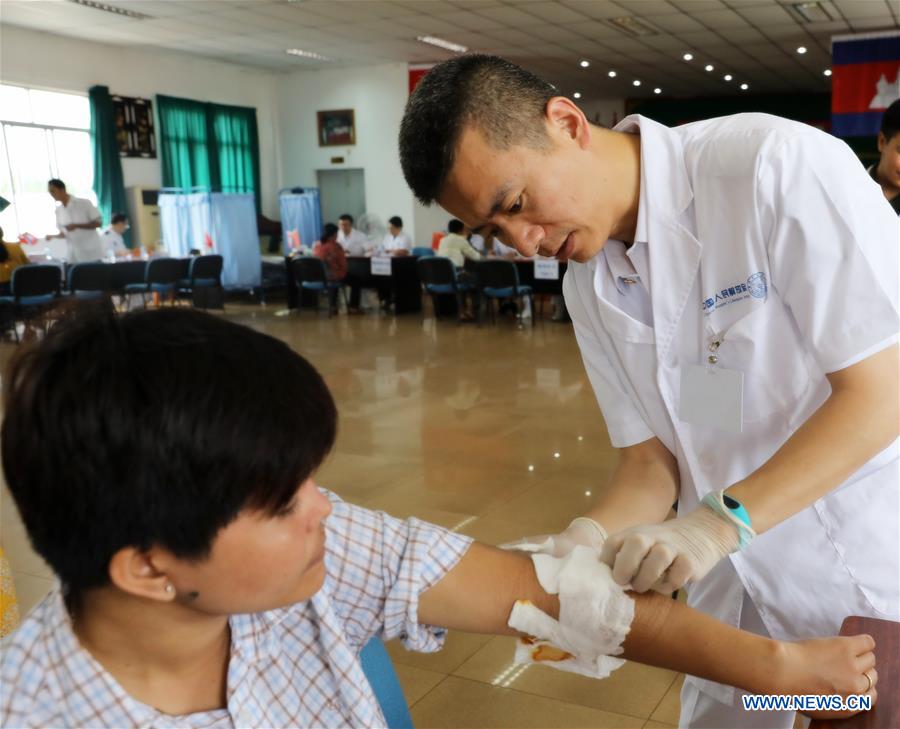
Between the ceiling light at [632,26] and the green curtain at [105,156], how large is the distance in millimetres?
6334

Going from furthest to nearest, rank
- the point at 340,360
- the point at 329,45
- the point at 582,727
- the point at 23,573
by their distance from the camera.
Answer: the point at 329,45 → the point at 340,360 → the point at 23,573 → the point at 582,727

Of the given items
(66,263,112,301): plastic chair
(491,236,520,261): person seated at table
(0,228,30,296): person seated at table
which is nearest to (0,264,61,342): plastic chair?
(0,228,30,296): person seated at table

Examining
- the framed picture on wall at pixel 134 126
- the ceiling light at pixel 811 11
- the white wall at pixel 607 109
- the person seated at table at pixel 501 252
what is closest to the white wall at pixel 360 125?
the framed picture on wall at pixel 134 126

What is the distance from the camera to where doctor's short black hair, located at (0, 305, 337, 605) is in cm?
68

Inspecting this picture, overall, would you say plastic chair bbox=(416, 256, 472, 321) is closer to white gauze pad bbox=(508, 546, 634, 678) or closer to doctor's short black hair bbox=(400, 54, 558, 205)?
doctor's short black hair bbox=(400, 54, 558, 205)

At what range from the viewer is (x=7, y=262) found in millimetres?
8008

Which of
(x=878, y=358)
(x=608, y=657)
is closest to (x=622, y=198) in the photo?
(x=878, y=358)

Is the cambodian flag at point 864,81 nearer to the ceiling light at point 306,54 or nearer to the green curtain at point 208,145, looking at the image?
the ceiling light at point 306,54

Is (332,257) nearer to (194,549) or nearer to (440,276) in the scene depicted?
(440,276)

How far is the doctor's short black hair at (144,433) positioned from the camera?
26.7 inches

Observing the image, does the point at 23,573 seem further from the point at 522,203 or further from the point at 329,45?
the point at 329,45

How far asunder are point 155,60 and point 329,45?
2571mm

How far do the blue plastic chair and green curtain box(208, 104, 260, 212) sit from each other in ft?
41.0

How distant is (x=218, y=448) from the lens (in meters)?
0.69
